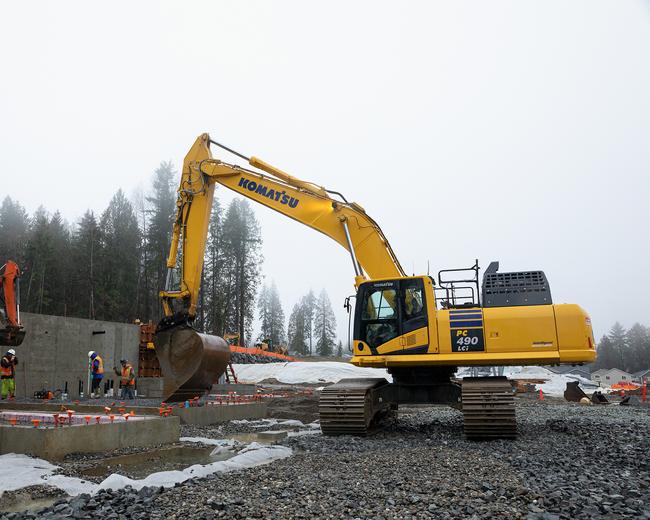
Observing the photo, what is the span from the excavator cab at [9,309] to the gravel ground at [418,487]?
7.59 m

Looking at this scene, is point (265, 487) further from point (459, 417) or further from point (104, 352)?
point (104, 352)

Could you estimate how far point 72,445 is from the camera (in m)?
7.62

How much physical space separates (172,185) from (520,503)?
42.4m

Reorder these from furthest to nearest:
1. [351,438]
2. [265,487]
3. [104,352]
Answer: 1. [104,352]
2. [351,438]
3. [265,487]

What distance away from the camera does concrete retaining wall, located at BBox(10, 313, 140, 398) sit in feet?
61.6

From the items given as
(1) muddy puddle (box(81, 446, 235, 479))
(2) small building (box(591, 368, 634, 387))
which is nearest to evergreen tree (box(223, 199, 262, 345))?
(1) muddy puddle (box(81, 446, 235, 479))

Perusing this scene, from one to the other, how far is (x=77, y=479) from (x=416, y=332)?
5.94 m

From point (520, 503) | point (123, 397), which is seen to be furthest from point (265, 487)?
point (123, 397)

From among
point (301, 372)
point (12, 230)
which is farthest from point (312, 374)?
point (12, 230)

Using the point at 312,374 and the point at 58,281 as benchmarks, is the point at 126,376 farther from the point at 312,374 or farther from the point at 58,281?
the point at 58,281

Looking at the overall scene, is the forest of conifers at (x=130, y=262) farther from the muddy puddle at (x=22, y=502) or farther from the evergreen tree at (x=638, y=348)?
the evergreen tree at (x=638, y=348)

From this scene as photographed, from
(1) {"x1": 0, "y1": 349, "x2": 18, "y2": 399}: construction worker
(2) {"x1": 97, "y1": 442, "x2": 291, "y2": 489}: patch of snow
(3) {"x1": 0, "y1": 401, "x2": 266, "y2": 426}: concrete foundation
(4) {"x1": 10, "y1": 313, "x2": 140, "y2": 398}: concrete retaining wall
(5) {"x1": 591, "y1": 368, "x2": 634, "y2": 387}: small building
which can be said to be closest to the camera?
(2) {"x1": 97, "y1": 442, "x2": 291, "y2": 489}: patch of snow

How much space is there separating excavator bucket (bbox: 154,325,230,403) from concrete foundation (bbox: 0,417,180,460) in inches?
132

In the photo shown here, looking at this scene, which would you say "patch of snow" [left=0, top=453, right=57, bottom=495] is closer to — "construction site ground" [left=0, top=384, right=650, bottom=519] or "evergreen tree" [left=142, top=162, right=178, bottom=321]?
"construction site ground" [left=0, top=384, right=650, bottom=519]
